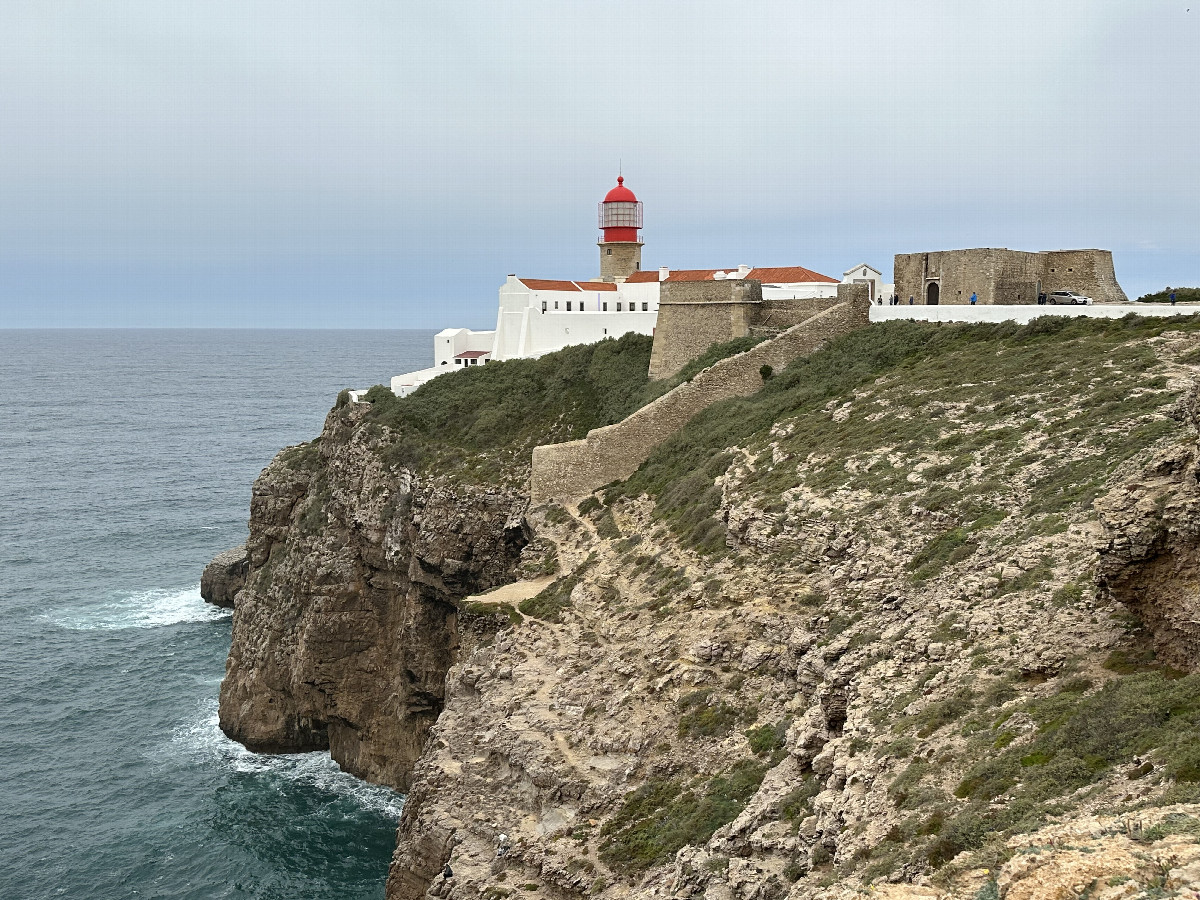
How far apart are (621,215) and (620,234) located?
114 cm

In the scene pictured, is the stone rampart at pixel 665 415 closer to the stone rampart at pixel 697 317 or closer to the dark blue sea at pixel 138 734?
the stone rampart at pixel 697 317

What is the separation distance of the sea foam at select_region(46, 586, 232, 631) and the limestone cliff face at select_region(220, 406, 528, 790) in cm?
912

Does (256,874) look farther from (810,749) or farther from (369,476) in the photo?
(810,749)

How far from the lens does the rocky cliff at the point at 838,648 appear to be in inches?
444

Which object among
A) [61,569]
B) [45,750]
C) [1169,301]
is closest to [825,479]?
[1169,301]

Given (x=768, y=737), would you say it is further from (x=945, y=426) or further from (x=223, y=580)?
(x=223, y=580)

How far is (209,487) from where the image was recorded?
8406 cm

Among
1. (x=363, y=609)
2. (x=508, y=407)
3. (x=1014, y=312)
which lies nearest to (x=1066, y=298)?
(x=1014, y=312)

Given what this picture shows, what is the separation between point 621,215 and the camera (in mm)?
63281

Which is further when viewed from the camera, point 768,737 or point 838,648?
point 768,737

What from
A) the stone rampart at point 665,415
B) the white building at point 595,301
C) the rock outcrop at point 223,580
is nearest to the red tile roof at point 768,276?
the white building at point 595,301

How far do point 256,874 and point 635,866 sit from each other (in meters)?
20.8

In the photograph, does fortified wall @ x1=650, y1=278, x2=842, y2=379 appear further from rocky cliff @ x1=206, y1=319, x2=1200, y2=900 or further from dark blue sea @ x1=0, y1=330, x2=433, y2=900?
dark blue sea @ x1=0, y1=330, x2=433, y2=900

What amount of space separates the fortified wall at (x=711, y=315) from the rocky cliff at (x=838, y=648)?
5768mm
